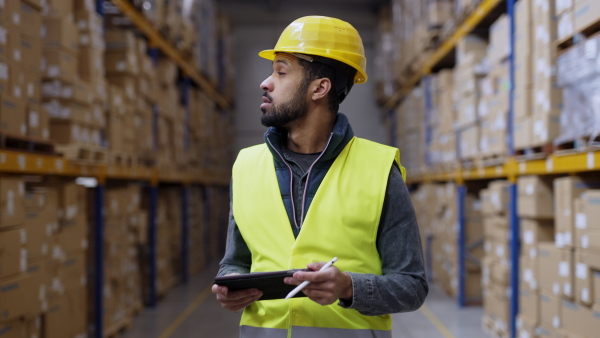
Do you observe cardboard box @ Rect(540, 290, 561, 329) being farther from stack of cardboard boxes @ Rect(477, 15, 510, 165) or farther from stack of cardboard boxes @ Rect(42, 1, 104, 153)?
stack of cardboard boxes @ Rect(42, 1, 104, 153)

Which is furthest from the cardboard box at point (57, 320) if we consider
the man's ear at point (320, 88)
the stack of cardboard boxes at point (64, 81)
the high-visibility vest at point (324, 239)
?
the man's ear at point (320, 88)

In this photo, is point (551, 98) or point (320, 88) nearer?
point (320, 88)

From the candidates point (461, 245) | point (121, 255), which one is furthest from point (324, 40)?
point (461, 245)

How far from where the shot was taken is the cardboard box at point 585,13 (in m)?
3.69

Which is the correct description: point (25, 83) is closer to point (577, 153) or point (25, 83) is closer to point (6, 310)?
point (6, 310)

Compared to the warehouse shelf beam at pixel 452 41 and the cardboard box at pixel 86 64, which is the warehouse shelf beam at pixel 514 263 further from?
the cardboard box at pixel 86 64

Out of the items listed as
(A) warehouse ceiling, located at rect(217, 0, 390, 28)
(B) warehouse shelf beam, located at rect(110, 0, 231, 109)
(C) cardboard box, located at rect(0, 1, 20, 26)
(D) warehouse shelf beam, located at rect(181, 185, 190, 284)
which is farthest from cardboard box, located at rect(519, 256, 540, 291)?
(A) warehouse ceiling, located at rect(217, 0, 390, 28)

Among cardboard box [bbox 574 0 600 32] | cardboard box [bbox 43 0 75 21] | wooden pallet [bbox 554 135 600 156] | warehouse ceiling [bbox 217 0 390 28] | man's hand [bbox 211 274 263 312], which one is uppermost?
warehouse ceiling [bbox 217 0 390 28]

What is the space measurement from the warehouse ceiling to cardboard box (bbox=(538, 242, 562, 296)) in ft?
36.9

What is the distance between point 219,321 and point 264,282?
207 inches

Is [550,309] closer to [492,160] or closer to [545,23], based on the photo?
[492,160]

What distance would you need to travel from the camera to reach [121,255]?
20.9 ft

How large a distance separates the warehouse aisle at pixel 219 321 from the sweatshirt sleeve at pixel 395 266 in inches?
173

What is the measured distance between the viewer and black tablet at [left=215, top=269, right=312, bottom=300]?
1.56 meters
